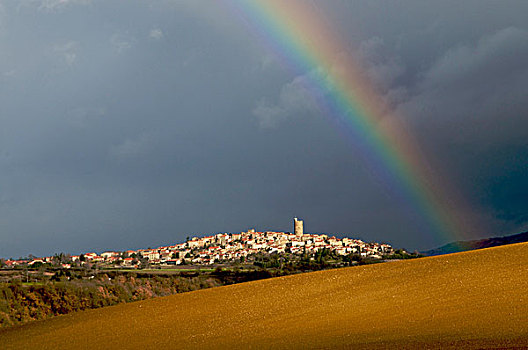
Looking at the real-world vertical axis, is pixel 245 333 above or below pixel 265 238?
below

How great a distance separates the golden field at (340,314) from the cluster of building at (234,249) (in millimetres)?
66838

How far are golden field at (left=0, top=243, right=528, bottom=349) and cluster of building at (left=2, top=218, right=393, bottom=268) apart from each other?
66.8 metres

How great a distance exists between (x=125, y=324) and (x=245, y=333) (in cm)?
840

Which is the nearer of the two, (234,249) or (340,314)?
(340,314)

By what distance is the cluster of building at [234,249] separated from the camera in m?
108

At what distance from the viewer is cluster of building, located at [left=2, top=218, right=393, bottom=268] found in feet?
353

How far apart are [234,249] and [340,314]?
117 m

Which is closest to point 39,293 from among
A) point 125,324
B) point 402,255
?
point 125,324

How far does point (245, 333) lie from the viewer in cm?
1927

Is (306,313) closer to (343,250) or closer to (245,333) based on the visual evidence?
(245,333)

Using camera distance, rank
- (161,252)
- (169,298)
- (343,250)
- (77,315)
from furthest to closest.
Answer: (161,252), (343,250), (169,298), (77,315)

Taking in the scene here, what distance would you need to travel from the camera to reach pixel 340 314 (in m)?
20.6

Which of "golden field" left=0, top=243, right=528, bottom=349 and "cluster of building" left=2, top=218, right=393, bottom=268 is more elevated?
"cluster of building" left=2, top=218, right=393, bottom=268

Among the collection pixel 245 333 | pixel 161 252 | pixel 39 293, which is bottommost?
pixel 245 333
